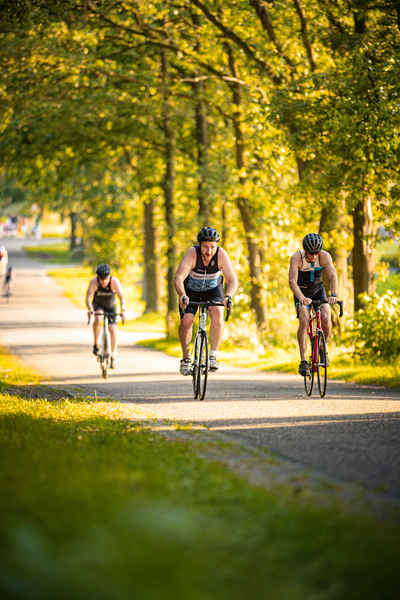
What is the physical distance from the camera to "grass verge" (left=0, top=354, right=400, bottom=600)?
2.89 m

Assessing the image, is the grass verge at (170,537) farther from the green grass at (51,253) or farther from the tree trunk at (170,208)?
the green grass at (51,253)

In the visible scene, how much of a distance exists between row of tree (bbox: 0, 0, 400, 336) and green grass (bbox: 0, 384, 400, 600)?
8858mm

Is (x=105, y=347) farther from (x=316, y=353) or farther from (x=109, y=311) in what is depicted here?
(x=316, y=353)

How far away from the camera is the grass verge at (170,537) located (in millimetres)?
2893

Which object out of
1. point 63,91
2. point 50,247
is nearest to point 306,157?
point 63,91

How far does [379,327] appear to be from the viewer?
12867 mm

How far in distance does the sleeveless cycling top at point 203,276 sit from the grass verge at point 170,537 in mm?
4259

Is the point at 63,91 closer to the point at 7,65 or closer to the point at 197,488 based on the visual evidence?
the point at 7,65

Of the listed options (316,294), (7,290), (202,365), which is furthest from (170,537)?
(7,290)

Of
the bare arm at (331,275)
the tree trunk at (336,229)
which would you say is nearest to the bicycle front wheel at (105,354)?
the bare arm at (331,275)

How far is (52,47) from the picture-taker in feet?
54.5

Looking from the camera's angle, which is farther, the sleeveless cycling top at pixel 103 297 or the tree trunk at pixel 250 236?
the tree trunk at pixel 250 236

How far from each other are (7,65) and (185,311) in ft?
28.7

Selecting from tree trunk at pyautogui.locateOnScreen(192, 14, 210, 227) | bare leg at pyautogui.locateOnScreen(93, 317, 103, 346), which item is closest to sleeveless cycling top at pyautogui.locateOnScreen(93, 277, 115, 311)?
bare leg at pyautogui.locateOnScreen(93, 317, 103, 346)
